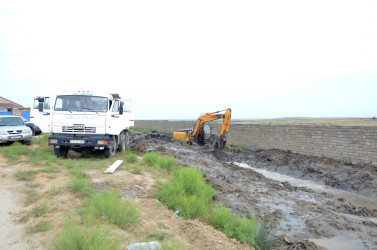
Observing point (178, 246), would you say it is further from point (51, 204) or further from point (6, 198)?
point (6, 198)

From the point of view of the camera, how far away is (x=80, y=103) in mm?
10430

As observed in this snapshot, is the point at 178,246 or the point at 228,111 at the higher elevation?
the point at 228,111

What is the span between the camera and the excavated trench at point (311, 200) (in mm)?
5891

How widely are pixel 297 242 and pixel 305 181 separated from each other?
24.7 feet

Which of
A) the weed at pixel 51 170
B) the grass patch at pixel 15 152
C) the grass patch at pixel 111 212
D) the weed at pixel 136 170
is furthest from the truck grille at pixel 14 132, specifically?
the grass patch at pixel 111 212

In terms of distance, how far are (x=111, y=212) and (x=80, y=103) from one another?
6.55 m

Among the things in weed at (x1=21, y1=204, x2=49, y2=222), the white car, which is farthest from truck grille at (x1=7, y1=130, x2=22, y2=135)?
weed at (x1=21, y1=204, x2=49, y2=222)

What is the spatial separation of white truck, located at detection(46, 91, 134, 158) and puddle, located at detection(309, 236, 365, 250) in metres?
7.54

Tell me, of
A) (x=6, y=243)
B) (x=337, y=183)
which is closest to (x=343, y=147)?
(x=337, y=183)

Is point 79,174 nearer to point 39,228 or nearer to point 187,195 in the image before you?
point 187,195

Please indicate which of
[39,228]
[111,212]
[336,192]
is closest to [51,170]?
[39,228]

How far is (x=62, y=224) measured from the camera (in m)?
4.66

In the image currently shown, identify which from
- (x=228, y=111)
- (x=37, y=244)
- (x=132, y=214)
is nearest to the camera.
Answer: (x=37, y=244)

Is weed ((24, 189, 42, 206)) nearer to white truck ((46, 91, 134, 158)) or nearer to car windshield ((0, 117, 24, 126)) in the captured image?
white truck ((46, 91, 134, 158))
